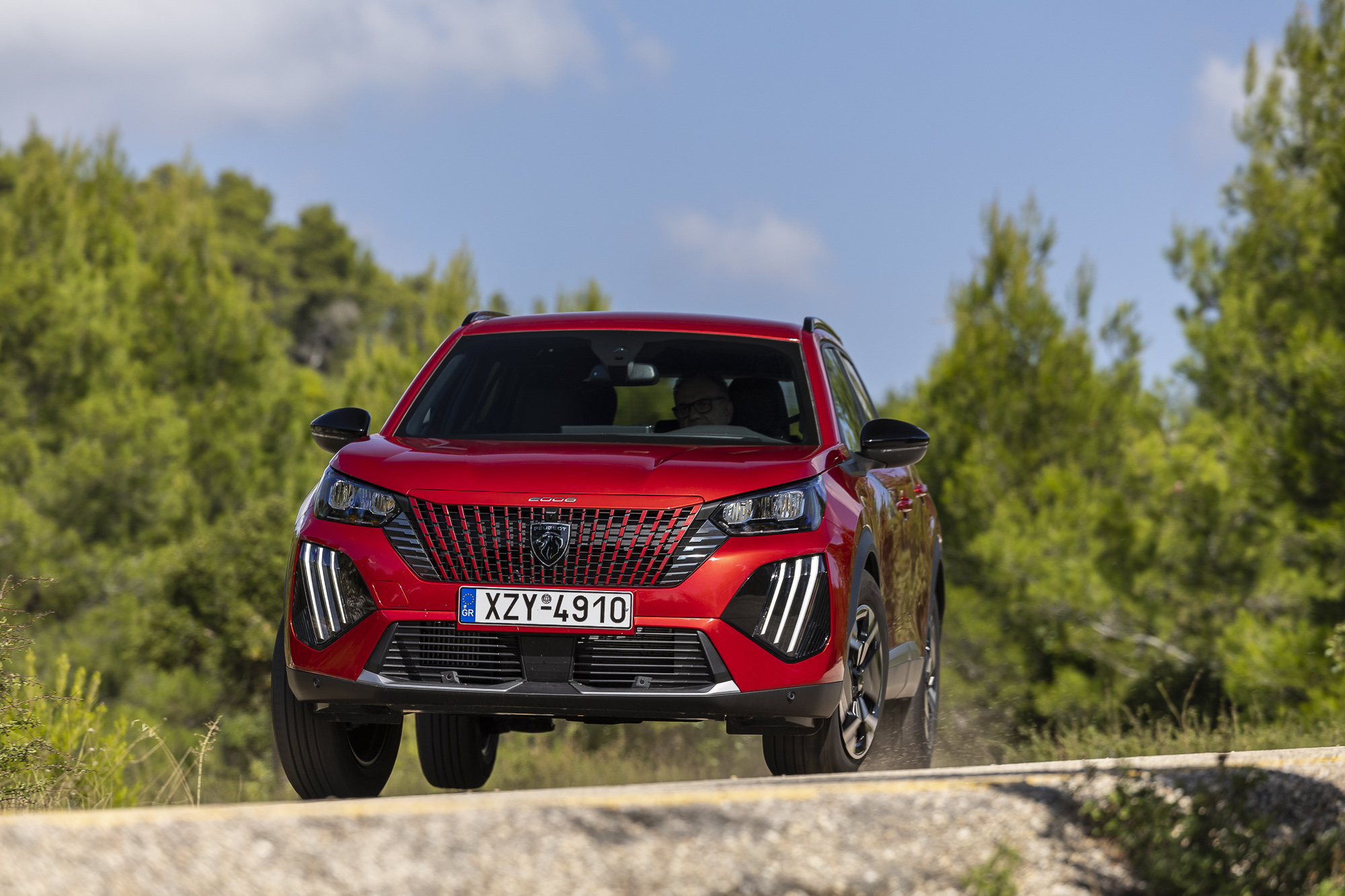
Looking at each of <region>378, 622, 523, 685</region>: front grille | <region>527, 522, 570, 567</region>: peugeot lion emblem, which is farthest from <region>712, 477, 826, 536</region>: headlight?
<region>378, 622, 523, 685</region>: front grille

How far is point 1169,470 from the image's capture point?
85.0ft

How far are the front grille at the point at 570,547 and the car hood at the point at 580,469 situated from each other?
0.08m

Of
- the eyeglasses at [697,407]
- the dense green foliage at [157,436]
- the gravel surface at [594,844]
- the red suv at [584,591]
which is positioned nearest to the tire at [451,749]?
the red suv at [584,591]

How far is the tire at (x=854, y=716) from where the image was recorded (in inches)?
208

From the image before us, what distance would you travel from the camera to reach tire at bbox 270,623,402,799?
5.31 metres

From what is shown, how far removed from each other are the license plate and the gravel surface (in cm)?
82

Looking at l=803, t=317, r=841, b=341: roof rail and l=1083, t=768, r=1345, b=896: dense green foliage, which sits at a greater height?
l=803, t=317, r=841, b=341: roof rail

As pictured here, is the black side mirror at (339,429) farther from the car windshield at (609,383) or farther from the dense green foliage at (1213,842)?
the dense green foliage at (1213,842)

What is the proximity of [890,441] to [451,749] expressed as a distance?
2623mm

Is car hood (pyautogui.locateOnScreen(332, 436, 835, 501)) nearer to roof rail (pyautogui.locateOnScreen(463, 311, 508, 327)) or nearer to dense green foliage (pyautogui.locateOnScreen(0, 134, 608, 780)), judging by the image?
roof rail (pyautogui.locateOnScreen(463, 311, 508, 327))

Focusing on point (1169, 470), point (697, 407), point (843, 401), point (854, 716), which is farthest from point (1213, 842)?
point (1169, 470)

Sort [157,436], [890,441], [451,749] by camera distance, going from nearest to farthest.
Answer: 1. [890,441]
2. [451,749]
3. [157,436]

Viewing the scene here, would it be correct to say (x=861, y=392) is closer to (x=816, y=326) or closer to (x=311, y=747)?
(x=816, y=326)

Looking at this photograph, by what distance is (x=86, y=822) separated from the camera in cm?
318
